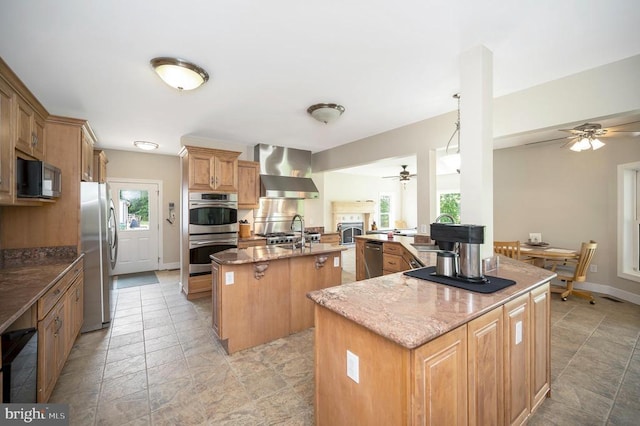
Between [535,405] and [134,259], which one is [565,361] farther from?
[134,259]

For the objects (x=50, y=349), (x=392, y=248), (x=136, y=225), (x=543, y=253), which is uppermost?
(x=136, y=225)

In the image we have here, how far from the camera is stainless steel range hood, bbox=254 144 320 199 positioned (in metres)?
5.46

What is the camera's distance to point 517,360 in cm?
159

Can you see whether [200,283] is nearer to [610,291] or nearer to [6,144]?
[6,144]

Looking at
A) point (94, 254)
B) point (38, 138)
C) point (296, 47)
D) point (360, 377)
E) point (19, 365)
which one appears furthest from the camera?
point (94, 254)

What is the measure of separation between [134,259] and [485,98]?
Result: 6843mm

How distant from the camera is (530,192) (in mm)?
5133

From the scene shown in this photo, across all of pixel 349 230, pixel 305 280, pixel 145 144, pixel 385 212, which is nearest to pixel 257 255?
pixel 305 280

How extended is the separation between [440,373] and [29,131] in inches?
145

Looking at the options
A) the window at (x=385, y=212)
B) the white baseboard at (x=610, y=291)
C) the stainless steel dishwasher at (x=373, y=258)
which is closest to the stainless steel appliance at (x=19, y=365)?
the stainless steel dishwasher at (x=373, y=258)

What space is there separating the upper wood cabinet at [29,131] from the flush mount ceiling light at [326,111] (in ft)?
8.93

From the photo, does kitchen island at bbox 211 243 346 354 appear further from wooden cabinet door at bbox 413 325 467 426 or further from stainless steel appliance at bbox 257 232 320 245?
wooden cabinet door at bbox 413 325 467 426

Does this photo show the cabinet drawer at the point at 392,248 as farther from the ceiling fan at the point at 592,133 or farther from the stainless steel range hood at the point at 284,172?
the ceiling fan at the point at 592,133

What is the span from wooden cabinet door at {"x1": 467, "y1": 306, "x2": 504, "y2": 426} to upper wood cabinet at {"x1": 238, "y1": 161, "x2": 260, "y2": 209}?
4580 mm
